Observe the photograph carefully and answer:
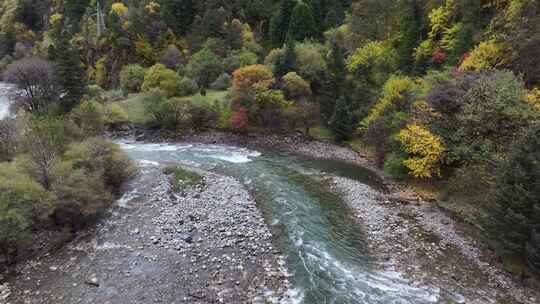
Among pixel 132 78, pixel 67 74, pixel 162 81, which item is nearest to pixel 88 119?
pixel 67 74

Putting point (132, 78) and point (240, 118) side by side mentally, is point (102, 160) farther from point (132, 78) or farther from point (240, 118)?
point (132, 78)

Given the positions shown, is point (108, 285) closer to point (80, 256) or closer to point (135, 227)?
point (80, 256)

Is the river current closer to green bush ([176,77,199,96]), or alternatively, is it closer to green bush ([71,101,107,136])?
green bush ([71,101,107,136])

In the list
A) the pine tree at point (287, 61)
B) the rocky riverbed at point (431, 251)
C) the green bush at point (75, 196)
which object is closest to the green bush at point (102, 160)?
the green bush at point (75, 196)

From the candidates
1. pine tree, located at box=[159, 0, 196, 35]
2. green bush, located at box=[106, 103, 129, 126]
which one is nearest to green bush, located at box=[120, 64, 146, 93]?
green bush, located at box=[106, 103, 129, 126]

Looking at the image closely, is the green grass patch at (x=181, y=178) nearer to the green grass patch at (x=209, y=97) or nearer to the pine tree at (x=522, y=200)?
the green grass patch at (x=209, y=97)

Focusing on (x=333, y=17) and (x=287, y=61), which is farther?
(x=333, y=17)
